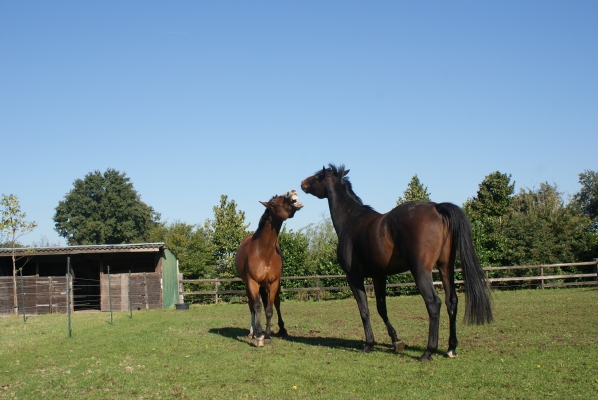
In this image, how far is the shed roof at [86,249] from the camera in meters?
21.3

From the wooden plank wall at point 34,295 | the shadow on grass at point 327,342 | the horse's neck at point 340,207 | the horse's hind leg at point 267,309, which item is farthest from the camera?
the wooden plank wall at point 34,295

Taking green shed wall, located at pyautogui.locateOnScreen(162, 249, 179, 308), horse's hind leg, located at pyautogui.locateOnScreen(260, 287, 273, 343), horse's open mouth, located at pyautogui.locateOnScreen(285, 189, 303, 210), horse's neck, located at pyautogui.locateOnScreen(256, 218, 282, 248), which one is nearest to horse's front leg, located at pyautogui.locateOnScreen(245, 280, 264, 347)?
horse's hind leg, located at pyautogui.locateOnScreen(260, 287, 273, 343)

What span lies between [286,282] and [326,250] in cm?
247

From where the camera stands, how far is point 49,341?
1090cm

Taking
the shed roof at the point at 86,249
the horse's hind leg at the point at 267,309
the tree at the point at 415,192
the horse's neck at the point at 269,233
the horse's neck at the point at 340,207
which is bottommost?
the horse's hind leg at the point at 267,309

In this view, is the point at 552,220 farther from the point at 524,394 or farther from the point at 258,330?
the point at 524,394

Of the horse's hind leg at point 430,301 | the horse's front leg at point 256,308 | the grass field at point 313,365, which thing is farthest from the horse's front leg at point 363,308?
the horse's front leg at point 256,308

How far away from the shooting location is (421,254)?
22.5ft

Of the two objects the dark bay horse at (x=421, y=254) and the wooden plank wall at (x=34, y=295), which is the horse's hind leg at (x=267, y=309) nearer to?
the dark bay horse at (x=421, y=254)

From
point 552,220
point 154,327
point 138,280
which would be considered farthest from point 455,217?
point 552,220

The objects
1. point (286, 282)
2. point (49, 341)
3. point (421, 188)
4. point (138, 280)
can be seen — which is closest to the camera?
point (49, 341)

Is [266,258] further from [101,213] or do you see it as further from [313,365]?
[101,213]

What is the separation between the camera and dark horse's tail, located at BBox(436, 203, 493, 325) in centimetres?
683

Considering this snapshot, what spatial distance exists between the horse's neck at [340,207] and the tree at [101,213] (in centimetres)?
4698
